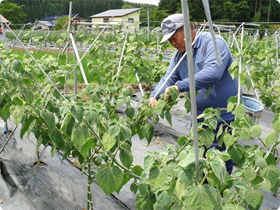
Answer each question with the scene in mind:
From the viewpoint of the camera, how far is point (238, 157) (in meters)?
1.67

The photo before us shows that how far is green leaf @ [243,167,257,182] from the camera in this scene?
1388 mm

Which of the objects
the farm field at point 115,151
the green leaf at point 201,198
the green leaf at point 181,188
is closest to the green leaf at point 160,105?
the farm field at point 115,151

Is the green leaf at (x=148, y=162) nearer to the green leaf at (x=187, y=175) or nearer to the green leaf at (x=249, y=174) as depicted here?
the green leaf at (x=187, y=175)

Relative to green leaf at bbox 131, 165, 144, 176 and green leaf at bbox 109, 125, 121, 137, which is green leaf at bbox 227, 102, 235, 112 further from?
green leaf at bbox 109, 125, 121, 137

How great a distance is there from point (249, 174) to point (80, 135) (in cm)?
81

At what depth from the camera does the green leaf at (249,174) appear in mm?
1388

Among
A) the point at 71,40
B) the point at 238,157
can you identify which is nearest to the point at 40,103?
the point at 71,40

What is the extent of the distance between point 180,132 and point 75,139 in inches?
113

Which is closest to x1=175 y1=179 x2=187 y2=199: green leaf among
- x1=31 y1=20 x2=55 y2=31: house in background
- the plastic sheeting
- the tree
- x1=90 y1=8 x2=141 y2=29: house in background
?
the plastic sheeting

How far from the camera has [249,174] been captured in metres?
1.40

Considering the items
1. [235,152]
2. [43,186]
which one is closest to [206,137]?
[235,152]

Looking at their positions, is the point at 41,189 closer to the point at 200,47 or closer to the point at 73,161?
the point at 73,161

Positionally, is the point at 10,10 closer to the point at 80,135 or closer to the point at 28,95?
the point at 28,95

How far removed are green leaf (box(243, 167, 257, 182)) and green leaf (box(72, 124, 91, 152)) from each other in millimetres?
767
